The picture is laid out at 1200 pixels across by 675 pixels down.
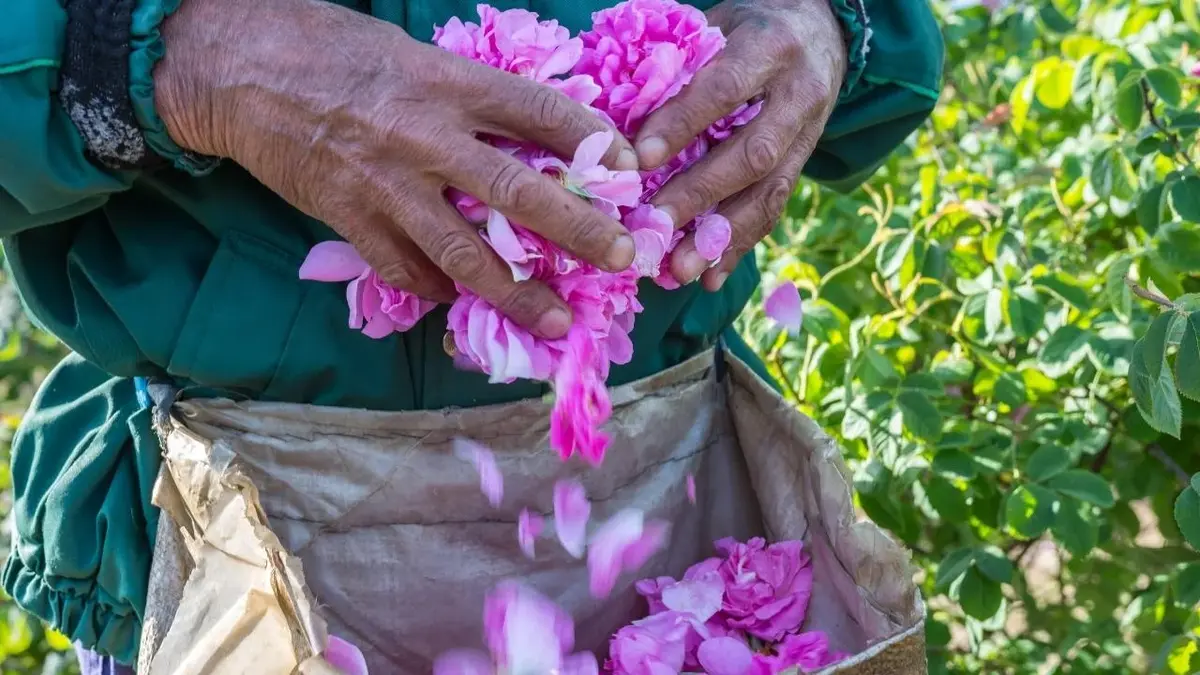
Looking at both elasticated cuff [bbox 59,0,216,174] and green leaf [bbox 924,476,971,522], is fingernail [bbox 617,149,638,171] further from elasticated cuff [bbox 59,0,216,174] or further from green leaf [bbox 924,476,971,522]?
green leaf [bbox 924,476,971,522]

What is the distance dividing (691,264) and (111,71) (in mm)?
533

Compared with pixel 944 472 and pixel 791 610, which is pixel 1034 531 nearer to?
pixel 944 472

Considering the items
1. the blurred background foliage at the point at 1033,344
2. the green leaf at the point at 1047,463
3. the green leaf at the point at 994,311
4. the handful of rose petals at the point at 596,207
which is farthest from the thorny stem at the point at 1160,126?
the handful of rose petals at the point at 596,207

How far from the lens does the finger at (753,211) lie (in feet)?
3.95

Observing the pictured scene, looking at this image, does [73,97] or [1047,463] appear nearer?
[73,97]

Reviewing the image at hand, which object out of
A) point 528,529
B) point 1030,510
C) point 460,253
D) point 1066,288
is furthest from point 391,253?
point 1066,288

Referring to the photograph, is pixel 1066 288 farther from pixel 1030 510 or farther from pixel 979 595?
pixel 979 595

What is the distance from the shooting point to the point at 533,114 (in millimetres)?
991

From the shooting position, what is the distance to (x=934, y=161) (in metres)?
2.63

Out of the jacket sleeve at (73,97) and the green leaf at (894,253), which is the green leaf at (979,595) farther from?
the jacket sleeve at (73,97)

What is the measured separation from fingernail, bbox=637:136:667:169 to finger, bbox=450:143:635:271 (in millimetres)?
93

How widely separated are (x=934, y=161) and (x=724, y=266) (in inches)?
61.5

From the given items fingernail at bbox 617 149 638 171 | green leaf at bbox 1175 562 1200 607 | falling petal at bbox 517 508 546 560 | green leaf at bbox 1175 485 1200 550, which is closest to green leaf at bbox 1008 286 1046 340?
green leaf at bbox 1175 562 1200 607

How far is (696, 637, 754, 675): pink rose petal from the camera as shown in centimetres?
121
